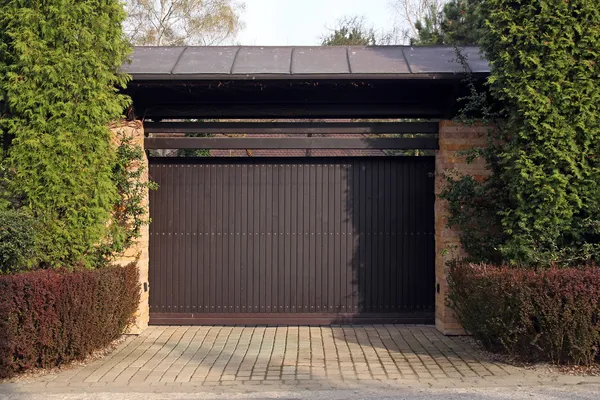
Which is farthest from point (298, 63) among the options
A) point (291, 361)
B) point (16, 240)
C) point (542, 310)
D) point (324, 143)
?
point (542, 310)

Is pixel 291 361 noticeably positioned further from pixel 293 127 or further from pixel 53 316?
pixel 293 127

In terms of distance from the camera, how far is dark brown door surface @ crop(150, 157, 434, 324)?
9.47m

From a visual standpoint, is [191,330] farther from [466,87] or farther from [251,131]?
[466,87]

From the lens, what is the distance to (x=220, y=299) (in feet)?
31.2

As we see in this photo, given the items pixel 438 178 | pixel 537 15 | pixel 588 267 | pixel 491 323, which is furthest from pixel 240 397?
pixel 537 15

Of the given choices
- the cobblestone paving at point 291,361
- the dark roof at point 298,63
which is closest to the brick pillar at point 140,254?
the cobblestone paving at point 291,361

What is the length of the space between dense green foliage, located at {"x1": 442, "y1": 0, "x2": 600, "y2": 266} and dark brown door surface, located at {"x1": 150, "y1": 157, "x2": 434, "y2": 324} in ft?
7.35

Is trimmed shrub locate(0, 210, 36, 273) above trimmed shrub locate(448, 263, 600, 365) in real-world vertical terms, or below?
above

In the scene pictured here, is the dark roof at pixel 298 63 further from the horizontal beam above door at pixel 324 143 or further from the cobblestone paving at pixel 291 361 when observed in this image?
the cobblestone paving at pixel 291 361

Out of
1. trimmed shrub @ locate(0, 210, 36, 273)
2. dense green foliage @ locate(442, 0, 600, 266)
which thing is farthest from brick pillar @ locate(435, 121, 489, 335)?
trimmed shrub @ locate(0, 210, 36, 273)

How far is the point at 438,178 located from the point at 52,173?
192 inches

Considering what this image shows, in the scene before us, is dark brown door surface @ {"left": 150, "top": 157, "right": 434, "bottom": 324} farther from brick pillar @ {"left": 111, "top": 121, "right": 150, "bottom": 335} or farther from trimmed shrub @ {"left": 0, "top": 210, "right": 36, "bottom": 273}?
trimmed shrub @ {"left": 0, "top": 210, "right": 36, "bottom": 273}

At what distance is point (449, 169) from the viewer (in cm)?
871

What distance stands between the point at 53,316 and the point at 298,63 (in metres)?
4.45
